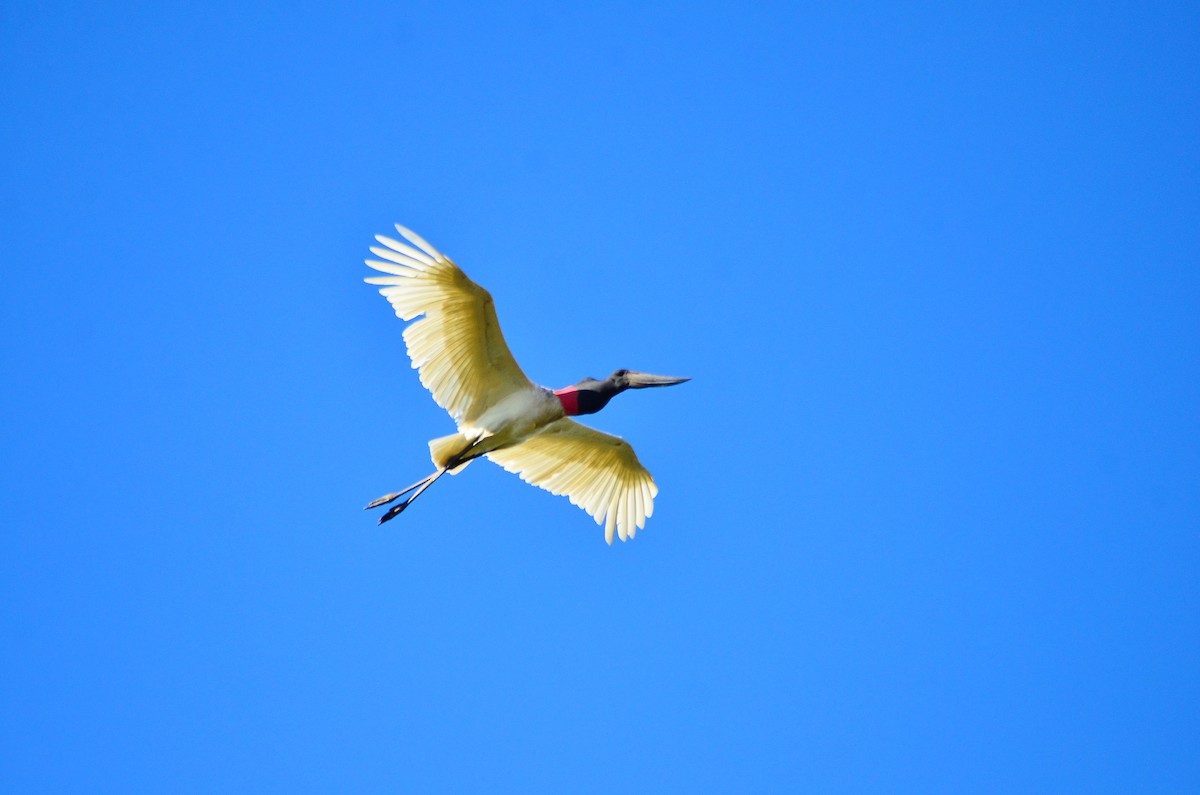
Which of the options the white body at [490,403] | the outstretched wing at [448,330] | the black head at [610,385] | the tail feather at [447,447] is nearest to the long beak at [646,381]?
the black head at [610,385]

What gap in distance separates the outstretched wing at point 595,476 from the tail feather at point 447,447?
3.10 ft

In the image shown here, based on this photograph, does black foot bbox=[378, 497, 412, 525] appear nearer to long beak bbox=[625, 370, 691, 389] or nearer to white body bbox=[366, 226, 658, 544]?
white body bbox=[366, 226, 658, 544]

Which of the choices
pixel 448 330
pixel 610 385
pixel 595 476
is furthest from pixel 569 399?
pixel 448 330

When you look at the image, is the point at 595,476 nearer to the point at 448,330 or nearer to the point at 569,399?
the point at 569,399

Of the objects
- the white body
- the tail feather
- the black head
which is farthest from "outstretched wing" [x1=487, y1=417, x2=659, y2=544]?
the tail feather

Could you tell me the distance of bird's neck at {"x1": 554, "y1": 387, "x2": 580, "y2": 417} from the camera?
554 inches

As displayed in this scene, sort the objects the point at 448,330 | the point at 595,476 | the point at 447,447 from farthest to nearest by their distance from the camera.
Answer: the point at 595,476 → the point at 447,447 → the point at 448,330

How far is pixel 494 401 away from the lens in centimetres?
1373

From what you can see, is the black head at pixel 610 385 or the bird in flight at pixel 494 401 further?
the black head at pixel 610 385

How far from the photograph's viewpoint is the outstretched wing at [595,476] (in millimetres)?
14536

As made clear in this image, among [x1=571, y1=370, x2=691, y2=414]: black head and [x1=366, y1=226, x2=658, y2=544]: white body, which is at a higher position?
[x1=571, y1=370, x2=691, y2=414]: black head

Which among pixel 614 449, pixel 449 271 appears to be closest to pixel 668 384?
pixel 614 449

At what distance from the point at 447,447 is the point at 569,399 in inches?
56.7

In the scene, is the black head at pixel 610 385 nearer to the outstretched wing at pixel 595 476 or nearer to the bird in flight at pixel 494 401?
the bird in flight at pixel 494 401
